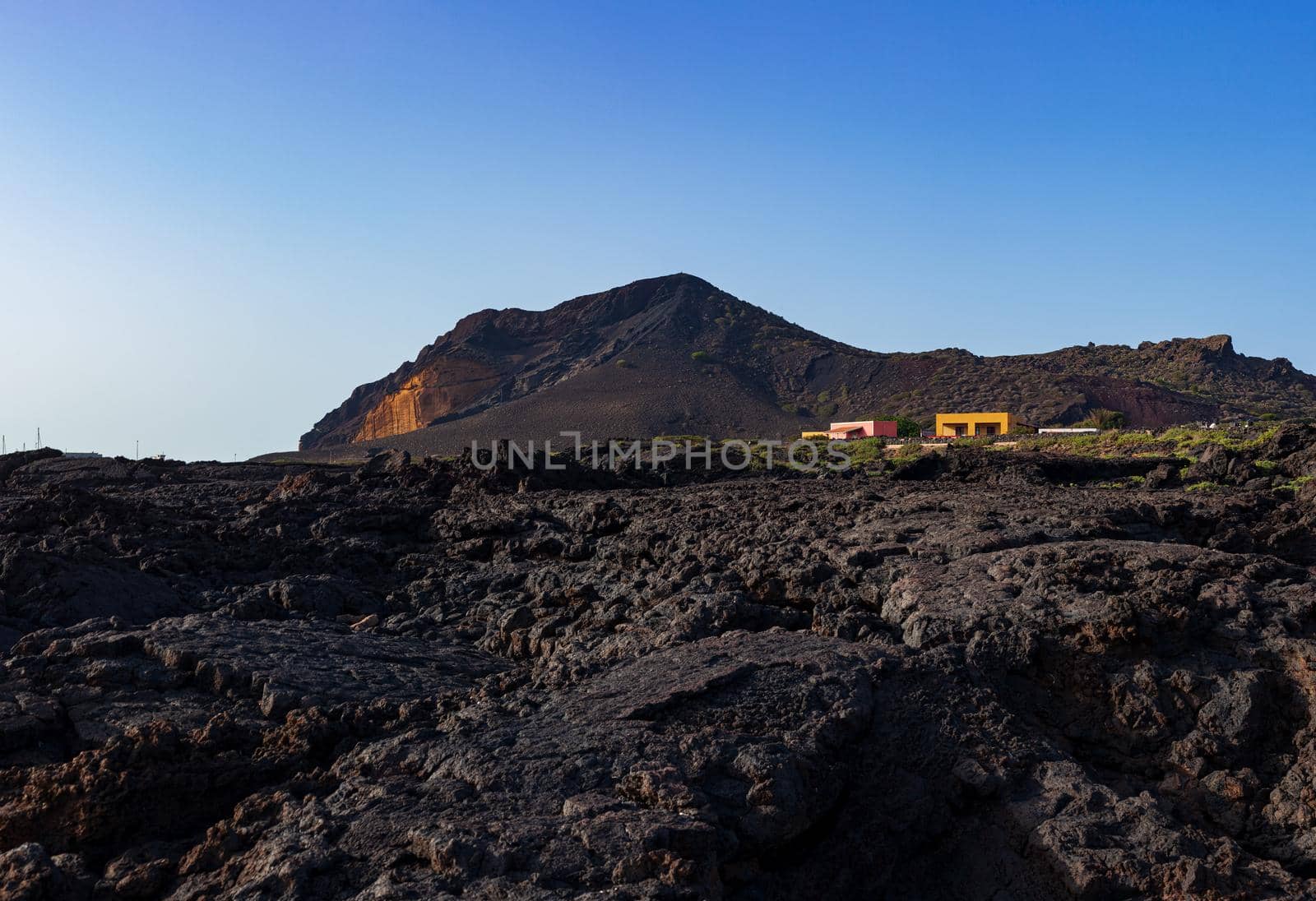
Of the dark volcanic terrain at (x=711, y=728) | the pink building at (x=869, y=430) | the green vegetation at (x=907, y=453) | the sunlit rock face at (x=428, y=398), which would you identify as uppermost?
the sunlit rock face at (x=428, y=398)

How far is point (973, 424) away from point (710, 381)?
33.2 metres

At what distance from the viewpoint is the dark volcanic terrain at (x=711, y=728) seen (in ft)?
18.5

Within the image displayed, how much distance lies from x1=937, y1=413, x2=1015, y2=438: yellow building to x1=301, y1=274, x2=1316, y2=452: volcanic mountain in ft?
34.9

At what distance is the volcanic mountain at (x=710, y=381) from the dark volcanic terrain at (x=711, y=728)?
218ft

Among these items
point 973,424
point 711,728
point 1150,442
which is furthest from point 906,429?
point 711,728

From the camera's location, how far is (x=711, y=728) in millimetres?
6555

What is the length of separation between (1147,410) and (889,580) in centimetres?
8013

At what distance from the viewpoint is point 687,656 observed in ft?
25.7

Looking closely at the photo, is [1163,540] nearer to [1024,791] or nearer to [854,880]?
[1024,791]

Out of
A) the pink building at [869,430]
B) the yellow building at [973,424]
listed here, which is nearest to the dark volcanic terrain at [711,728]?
the pink building at [869,430]

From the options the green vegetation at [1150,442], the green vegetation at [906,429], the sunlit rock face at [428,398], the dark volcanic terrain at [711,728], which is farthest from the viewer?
the sunlit rock face at [428,398]

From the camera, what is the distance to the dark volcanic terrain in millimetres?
5645

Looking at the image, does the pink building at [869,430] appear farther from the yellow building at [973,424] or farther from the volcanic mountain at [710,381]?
the volcanic mountain at [710,381]

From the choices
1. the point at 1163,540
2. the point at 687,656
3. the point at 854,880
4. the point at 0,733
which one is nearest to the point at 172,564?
the point at 0,733
